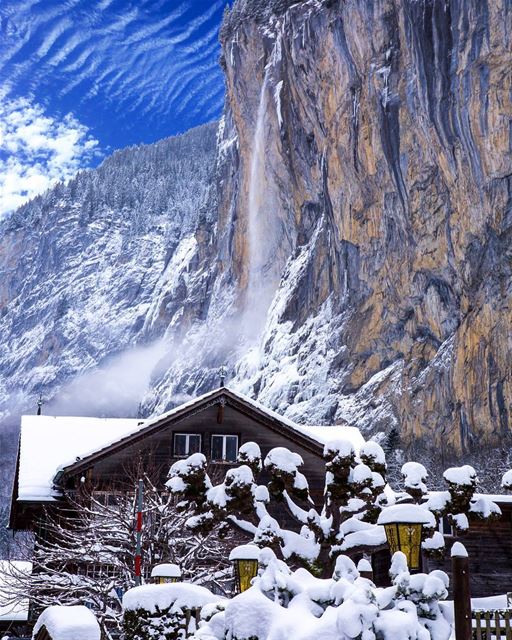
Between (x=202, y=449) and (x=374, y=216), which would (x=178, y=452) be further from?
(x=374, y=216)

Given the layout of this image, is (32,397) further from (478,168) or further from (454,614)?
(454,614)

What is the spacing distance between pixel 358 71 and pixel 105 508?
220ft

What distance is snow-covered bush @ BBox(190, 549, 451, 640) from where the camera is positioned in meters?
9.09

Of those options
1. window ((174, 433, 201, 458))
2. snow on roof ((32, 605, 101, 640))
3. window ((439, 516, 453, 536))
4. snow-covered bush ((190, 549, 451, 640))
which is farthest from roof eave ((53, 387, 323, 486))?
snow on roof ((32, 605, 101, 640))

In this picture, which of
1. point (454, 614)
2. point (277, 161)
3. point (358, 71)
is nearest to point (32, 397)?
point (277, 161)

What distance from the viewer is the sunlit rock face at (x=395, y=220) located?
6738 cm

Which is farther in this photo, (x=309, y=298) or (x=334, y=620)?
(x=309, y=298)

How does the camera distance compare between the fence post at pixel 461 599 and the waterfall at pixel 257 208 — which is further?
the waterfall at pixel 257 208

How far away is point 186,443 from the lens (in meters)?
28.4

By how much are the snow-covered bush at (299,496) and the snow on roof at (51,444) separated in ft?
31.9

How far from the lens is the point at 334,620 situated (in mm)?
9164

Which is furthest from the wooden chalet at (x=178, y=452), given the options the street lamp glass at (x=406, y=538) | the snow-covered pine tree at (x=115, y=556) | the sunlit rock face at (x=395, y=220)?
the sunlit rock face at (x=395, y=220)

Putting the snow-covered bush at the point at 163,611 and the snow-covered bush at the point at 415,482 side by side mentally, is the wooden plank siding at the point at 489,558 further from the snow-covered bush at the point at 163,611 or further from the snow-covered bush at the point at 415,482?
the snow-covered bush at the point at 163,611

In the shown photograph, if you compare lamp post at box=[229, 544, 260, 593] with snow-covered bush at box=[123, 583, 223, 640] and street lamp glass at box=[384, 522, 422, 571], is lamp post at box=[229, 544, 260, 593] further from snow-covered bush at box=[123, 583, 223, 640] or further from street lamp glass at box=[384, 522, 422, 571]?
snow-covered bush at box=[123, 583, 223, 640]
